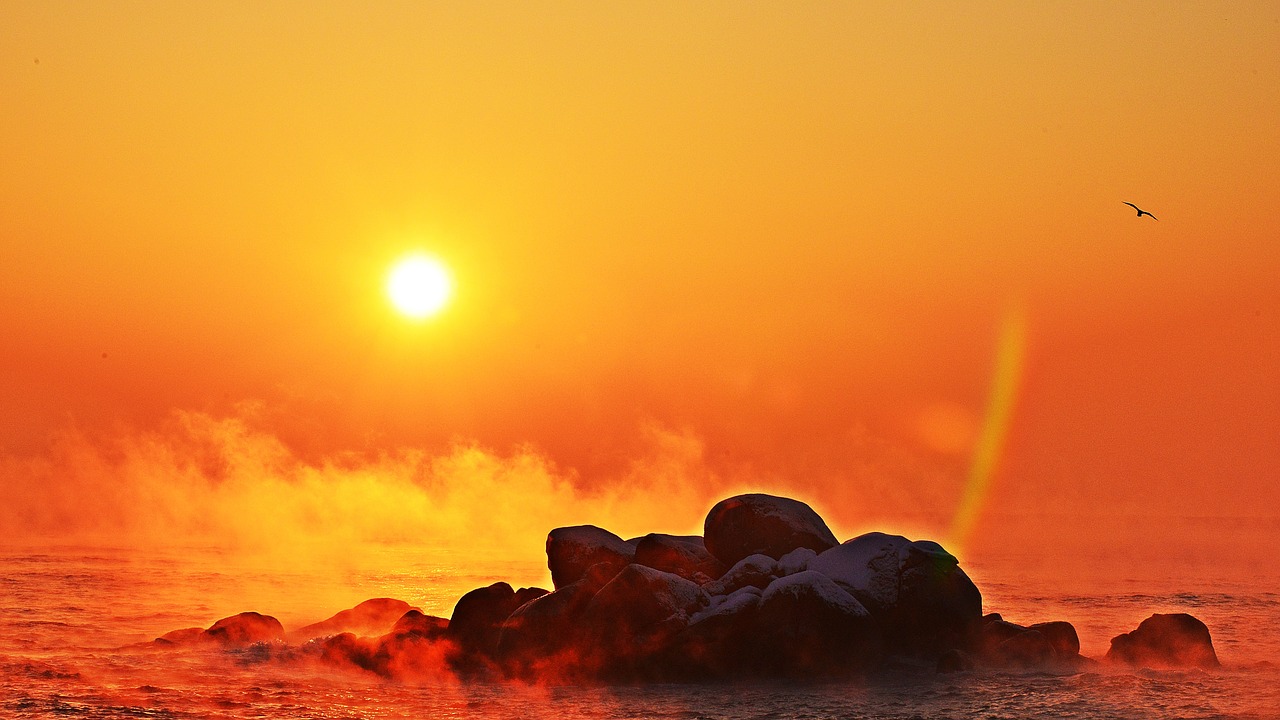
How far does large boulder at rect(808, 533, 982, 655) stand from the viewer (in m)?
39.5

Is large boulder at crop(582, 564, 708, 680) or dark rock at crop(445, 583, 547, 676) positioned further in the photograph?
dark rock at crop(445, 583, 547, 676)

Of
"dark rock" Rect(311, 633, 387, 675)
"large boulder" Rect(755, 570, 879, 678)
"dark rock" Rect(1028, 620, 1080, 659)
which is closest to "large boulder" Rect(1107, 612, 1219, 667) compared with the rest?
"dark rock" Rect(1028, 620, 1080, 659)

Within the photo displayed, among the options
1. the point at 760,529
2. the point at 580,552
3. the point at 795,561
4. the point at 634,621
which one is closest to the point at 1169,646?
the point at 795,561

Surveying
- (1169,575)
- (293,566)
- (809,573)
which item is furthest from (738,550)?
(1169,575)

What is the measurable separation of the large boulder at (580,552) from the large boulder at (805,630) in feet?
20.2

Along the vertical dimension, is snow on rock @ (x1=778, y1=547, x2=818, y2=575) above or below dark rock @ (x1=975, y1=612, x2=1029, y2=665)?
above

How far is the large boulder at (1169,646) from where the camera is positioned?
41.0 m

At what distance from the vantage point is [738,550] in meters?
43.4

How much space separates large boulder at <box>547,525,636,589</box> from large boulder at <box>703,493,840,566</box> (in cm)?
280

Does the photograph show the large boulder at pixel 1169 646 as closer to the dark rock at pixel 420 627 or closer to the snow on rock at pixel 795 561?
the snow on rock at pixel 795 561

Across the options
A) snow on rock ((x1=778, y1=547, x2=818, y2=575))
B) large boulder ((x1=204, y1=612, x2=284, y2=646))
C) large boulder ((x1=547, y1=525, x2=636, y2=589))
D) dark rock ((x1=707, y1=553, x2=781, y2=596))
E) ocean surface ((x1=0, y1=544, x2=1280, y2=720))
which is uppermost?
large boulder ((x1=547, y1=525, x2=636, y2=589))

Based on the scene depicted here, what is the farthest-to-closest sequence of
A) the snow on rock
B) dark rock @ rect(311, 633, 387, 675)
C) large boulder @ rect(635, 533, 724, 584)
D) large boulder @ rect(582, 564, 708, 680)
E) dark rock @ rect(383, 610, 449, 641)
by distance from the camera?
1. large boulder @ rect(635, 533, 724, 584)
2. dark rock @ rect(383, 610, 449, 641)
3. the snow on rock
4. dark rock @ rect(311, 633, 387, 675)
5. large boulder @ rect(582, 564, 708, 680)

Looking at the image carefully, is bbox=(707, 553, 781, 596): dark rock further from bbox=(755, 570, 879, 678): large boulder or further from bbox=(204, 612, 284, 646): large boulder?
bbox=(204, 612, 284, 646): large boulder

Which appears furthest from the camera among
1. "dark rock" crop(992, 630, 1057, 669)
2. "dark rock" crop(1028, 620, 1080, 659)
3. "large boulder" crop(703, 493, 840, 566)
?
"large boulder" crop(703, 493, 840, 566)
